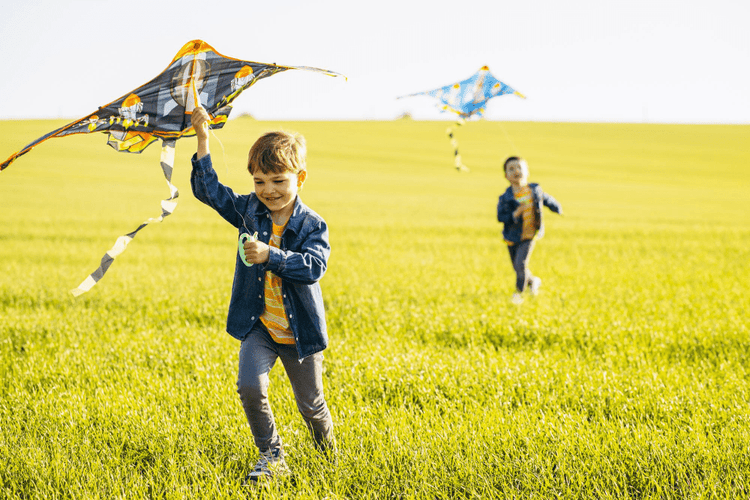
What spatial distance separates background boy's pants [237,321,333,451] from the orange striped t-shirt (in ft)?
0.18

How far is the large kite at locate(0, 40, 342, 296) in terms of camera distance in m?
3.90

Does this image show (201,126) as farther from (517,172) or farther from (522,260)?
(522,260)

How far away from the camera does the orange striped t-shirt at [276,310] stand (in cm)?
387

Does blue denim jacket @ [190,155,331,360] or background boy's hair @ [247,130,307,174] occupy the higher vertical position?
background boy's hair @ [247,130,307,174]

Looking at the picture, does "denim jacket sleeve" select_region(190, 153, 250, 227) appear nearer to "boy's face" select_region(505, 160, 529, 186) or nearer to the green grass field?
the green grass field

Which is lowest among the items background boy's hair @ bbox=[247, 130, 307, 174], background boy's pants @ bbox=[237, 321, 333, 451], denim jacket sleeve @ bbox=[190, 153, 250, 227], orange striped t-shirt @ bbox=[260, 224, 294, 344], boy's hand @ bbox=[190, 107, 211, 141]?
background boy's pants @ bbox=[237, 321, 333, 451]

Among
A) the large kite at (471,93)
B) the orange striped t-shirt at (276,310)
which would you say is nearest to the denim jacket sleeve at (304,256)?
the orange striped t-shirt at (276,310)

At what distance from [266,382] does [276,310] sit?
1.53 feet

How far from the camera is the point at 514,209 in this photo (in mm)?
9484

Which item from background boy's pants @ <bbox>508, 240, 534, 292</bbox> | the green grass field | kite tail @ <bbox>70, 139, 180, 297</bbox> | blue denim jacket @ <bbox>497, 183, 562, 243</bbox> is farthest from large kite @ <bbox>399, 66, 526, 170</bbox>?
kite tail @ <bbox>70, 139, 180, 297</bbox>

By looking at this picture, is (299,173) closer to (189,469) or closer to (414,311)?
(189,469)

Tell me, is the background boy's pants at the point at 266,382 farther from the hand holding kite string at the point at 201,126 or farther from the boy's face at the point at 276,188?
the hand holding kite string at the point at 201,126

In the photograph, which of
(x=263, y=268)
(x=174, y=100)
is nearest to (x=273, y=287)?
(x=263, y=268)

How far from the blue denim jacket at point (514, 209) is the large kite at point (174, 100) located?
608 cm
